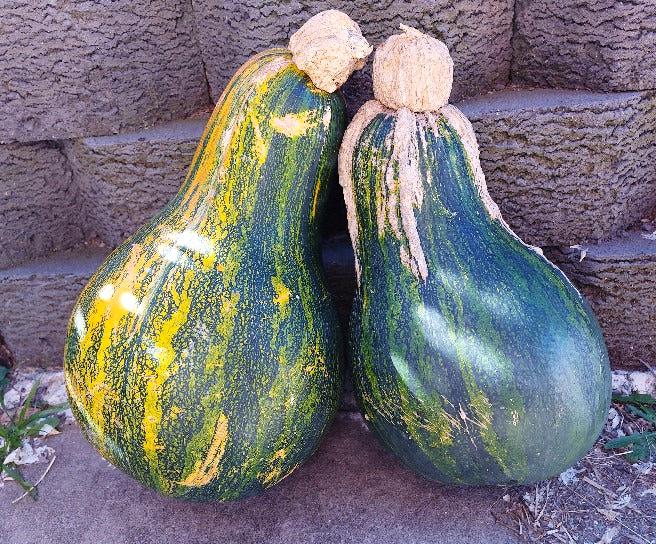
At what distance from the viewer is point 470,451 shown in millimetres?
1433

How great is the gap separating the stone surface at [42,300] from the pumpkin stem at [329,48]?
1.04 meters

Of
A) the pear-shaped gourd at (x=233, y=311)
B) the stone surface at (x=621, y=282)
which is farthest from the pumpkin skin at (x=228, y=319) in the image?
the stone surface at (x=621, y=282)

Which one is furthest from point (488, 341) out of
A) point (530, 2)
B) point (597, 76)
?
point (530, 2)

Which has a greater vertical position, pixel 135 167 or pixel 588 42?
pixel 588 42

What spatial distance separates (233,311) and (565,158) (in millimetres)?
1009

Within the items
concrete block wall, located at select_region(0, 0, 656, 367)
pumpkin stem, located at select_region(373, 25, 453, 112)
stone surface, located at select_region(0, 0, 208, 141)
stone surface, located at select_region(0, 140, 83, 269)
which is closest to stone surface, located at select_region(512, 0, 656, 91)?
concrete block wall, located at select_region(0, 0, 656, 367)

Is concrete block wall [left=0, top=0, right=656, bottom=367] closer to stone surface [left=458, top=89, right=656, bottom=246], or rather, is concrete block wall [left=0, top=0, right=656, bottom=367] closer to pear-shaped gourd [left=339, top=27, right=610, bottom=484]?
stone surface [left=458, top=89, right=656, bottom=246]

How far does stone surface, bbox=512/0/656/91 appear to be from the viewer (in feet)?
5.44

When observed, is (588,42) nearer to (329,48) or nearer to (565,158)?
(565,158)

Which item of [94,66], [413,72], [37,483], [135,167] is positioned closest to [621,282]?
[413,72]

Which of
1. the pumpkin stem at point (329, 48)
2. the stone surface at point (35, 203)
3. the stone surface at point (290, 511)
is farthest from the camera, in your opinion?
the stone surface at point (35, 203)

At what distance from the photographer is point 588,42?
1704mm

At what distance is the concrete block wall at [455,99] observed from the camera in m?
1.71

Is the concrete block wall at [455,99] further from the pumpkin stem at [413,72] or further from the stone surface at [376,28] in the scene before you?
the pumpkin stem at [413,72]
